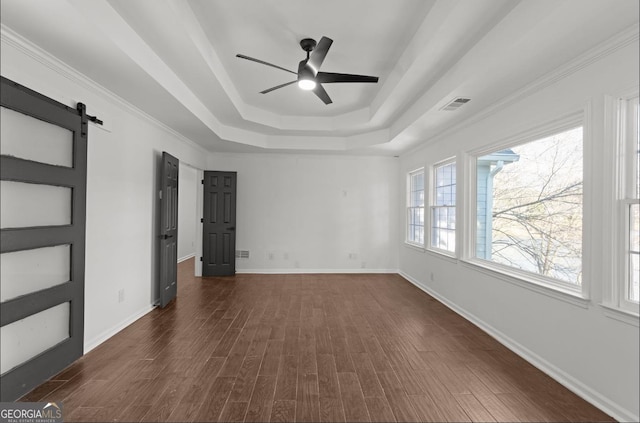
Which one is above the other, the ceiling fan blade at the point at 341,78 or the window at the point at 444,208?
the ceiling fan blade at the point at 341,78

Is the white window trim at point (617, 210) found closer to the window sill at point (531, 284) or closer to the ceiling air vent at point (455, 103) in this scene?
the window sill at point (531, 284)

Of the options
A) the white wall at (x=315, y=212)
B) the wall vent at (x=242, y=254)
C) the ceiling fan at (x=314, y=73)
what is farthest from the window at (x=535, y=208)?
the wall vent at (x=242, y=254)

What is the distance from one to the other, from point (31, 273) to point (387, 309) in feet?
12.4

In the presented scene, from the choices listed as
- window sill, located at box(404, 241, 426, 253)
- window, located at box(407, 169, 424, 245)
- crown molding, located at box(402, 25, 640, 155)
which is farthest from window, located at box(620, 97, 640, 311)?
window, located at box(407, 169, 424, 245)

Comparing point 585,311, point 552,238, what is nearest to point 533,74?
point 552,238

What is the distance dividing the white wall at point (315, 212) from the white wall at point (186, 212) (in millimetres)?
2433

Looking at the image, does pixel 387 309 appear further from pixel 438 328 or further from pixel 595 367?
pixel 595 367

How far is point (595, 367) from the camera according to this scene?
2293 mm

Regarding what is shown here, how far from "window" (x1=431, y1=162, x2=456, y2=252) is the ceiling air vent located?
1.29m

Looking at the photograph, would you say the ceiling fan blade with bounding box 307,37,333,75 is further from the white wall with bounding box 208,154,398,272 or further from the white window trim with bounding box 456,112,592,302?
the white wall with bounding box 208,154,398,272

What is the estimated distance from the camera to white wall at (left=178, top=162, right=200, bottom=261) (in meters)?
8.50

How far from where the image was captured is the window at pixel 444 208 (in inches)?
189

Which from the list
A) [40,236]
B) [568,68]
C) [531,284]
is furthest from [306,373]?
[568,68]

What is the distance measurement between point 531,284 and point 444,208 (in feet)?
7.38
